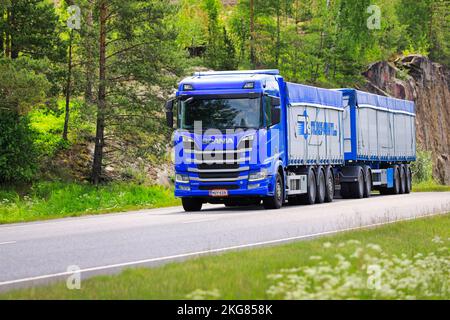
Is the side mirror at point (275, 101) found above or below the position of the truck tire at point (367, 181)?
above

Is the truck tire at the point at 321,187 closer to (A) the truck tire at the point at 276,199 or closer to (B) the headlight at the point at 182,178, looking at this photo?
(A) the truck tire at the point at 276,199

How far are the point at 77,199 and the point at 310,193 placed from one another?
7.74m

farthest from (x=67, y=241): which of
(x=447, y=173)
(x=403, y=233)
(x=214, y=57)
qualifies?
(x=447, y=173)

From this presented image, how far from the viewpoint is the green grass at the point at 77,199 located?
3017 cm

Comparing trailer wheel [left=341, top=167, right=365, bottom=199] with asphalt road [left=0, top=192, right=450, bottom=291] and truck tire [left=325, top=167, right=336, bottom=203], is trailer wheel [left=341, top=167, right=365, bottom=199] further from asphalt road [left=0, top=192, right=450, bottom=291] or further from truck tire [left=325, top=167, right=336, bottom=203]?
asphalt road [left=0, top=192, right=450, bottom=291]

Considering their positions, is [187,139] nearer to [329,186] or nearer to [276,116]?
[276,116]

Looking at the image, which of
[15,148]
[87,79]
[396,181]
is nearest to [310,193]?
[15,148]

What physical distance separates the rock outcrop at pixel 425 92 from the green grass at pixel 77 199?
3923cm

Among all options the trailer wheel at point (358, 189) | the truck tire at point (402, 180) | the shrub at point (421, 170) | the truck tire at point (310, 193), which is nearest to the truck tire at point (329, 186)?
the truck tire at point (310, 193)

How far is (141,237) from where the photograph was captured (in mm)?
17844

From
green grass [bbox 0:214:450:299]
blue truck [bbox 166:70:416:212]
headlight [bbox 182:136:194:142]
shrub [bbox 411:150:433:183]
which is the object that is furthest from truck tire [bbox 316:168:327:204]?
shrub [bbox 411:150:433:183]

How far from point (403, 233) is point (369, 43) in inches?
2306

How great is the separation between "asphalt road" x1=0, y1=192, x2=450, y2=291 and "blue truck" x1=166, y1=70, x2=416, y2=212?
1.77 m

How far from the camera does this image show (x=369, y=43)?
73.7 m
